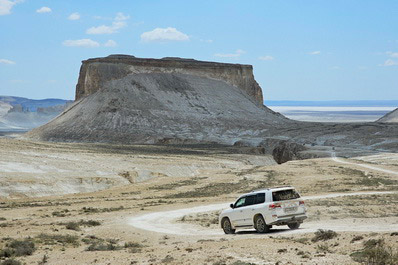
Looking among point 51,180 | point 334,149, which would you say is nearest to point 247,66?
point 334,149

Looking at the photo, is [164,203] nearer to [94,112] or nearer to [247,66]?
[94,112]

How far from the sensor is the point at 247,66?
15262cm

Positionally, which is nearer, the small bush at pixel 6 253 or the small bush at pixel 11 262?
the small bush at pixel 11 262

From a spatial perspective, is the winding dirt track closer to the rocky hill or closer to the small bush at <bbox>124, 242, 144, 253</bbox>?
the small bush at <bbox>124, 242, 144, 253</bbox>

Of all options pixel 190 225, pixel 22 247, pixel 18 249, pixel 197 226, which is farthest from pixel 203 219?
pixel 18 249

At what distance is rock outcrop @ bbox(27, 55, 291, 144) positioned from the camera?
110 metres

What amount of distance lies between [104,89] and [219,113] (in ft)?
68.3

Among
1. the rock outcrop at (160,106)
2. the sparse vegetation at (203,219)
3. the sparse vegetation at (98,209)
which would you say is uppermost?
the rock outcrop at (160,106)

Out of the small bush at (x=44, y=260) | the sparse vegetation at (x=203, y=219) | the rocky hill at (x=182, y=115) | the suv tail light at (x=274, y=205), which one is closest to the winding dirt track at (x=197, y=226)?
the sparse vegetation at (x=203, y=219)

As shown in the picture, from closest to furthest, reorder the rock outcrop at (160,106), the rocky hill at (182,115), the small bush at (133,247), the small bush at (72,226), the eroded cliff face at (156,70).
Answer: the small bush at (133,247), the small bush at (72,226), the rocky hill at (182,115), the rock outcrop at (160,106), the eroded cliff face at (156,70)

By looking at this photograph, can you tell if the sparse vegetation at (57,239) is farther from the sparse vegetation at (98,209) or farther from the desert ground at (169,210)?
the sparse vegetation at (98,209)

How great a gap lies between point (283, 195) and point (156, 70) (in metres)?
115

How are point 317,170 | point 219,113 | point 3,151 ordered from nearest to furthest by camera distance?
point 317,170, point 3,151, point 219,113

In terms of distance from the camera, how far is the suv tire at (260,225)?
71.9ft
